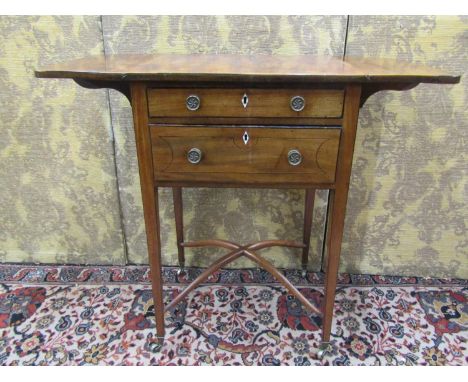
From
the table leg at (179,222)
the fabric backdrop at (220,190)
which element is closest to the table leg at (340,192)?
the fabric backdrop at (220,190)

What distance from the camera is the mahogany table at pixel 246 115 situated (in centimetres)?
94

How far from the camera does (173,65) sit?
42.5 inches

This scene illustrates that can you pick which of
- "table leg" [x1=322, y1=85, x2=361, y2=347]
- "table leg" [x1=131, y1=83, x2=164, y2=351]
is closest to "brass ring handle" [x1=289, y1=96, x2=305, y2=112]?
"table leg" [x1=322, y1=85, x2=361, y2=347]

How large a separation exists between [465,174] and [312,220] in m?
0.71

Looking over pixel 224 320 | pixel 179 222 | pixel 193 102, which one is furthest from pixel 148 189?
pixel 224 320

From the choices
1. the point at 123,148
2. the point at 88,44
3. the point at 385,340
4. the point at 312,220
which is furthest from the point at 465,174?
the point at 88,44

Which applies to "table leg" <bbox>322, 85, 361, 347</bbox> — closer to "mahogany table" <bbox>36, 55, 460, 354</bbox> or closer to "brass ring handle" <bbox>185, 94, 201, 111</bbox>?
"mahogany table" <bbox>36, 55, 460, 354</bbox>

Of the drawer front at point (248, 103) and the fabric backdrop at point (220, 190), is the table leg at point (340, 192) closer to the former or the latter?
the drawer front at point (248, 103)

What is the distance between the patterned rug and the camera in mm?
1352

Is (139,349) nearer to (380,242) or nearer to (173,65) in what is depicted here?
(173,65)

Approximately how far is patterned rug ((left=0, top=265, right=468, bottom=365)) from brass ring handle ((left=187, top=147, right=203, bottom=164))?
79 cm

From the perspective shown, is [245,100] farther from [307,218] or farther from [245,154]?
[307,218]

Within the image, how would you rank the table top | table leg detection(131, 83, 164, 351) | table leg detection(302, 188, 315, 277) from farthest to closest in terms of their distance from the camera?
table leg detection(302, 188, 315, 277) < table leg detection(131, 83, 164, 351) < the table top

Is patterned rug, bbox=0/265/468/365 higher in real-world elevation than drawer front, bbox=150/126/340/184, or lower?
lower
